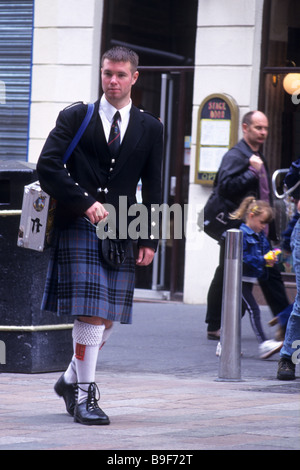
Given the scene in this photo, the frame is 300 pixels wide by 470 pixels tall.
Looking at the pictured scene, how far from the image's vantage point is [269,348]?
8.35 metres

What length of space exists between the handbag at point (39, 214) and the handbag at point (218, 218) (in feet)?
10.8

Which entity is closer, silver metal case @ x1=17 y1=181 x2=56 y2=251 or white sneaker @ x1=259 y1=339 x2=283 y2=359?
silver metal case @ x1=17 y1=181 x2=56 y2=251

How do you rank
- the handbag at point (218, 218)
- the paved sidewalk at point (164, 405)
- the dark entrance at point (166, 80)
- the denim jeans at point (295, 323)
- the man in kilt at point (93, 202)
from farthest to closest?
the dark entrance at point (166, 80) < the handbag at point (218, 218) < the denim jeans at point (295, 323) < the man in kilt at point (93, 202) < the paved sidewalk at point (164, 405)

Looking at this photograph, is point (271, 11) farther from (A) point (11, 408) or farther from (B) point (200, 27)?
(A) point (11, 408)

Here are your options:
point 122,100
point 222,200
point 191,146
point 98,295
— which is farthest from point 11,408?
point 191,146

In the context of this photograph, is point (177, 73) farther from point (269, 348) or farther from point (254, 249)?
point (269, 348)

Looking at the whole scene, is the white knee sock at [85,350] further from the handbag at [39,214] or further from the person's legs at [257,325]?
the person's legs at [257,325]

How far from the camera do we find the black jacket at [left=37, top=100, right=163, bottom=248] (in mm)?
5477

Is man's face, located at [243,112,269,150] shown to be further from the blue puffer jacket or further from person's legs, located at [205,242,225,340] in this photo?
person's legs, located at [205,242,225,340]

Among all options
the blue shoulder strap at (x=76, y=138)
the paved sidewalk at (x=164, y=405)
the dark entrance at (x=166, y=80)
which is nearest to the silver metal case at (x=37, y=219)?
the blue shoulder strap at (x=76, y=138)

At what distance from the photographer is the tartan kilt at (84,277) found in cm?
551

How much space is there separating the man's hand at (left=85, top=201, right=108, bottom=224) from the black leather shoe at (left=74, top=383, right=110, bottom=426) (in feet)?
2.74

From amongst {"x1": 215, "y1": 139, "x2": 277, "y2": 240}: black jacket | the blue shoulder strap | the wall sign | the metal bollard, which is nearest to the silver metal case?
the blue shoulder strap
